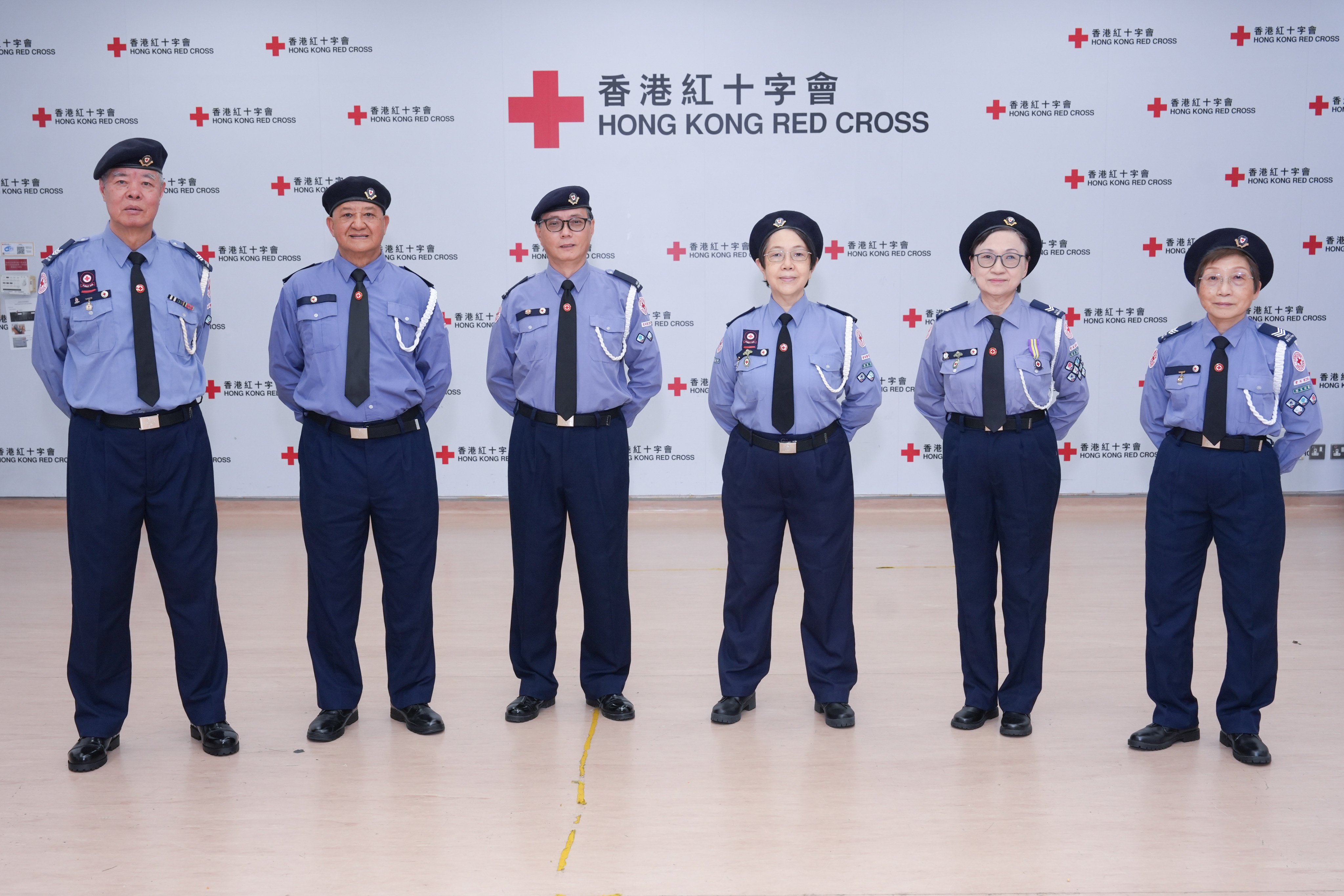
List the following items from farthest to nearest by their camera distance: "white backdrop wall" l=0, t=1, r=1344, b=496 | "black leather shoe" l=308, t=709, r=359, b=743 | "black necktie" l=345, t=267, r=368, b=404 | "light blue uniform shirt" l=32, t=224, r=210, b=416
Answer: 1. "white backdrop wall" l=0, t=1, r=1344, b=496
2. "black leather shoe" l=308, t=709, r=359, b=743
3. "black necktie" l=345, t=267, r=368, b=404
4. "light blue uniform shirt" l=32, t=224, r=210, b=416

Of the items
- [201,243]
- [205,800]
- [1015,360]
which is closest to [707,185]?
[201,243]

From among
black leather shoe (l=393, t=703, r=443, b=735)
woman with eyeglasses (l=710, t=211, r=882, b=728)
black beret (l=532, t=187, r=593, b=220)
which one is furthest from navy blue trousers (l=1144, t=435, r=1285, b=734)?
black leather shoe (l=393, t=703, r=443, b=735)

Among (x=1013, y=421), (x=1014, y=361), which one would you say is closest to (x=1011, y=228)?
(x=1014, y=361)

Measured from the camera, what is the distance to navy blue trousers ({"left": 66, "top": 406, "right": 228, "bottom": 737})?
10.1 feet

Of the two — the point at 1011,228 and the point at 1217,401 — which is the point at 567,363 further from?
the point at 1217,401

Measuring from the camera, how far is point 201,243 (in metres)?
6.44

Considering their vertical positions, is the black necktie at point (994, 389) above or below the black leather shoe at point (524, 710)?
above

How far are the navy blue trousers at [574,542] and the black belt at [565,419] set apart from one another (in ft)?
0.04

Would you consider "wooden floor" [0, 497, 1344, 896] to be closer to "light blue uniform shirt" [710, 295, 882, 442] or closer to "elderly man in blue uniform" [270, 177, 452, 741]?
"elderly man in blue uniform" [270, 177, 452, 741]

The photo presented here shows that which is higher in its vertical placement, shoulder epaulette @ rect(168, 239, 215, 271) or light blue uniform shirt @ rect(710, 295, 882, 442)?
shoulder epaulette @ rect(168, 239, 215, 271)

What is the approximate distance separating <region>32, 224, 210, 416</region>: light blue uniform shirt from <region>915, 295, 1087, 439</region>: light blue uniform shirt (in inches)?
86.0

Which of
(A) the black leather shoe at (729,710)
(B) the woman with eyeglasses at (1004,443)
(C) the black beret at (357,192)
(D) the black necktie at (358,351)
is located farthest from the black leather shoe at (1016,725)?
(C) the black beret at (357,192)

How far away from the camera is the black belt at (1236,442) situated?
307 centimetres

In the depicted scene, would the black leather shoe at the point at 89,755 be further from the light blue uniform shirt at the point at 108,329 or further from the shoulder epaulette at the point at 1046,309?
the shoulder epaulette at the point at 1046,309
